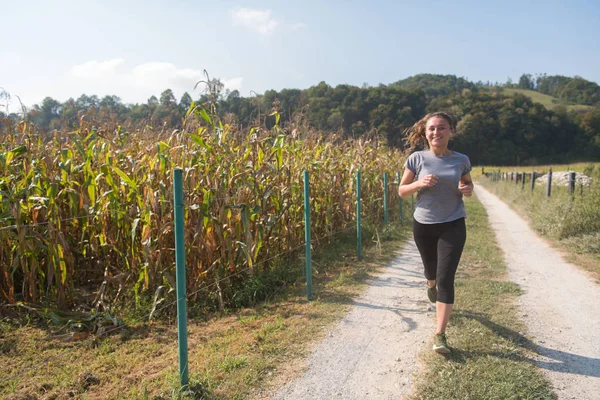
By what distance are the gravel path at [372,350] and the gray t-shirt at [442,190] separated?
117 cm

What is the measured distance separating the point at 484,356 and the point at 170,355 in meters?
2.59

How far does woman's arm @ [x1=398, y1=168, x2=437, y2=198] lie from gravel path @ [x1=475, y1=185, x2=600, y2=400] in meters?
1.69

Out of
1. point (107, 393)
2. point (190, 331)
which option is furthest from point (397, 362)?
point (107, 393)

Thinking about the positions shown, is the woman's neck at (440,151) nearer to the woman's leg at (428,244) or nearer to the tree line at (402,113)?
the woman's leg at (428,244)

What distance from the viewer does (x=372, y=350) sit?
362cm

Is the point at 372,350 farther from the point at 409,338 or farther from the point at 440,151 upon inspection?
the point at 440,151

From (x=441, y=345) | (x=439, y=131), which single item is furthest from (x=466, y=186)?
(x=441, y=345)

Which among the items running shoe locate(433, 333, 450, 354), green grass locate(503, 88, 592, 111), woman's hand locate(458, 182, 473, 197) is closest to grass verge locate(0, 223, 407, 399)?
running shoe locate(433, 333, 450, 354)


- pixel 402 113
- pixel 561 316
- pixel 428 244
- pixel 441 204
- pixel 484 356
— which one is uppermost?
pixel 402 113

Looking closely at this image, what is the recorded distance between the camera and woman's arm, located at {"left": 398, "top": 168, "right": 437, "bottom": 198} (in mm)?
3355

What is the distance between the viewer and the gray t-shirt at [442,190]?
349 cm

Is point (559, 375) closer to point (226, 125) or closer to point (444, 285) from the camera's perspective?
point (444, 285)

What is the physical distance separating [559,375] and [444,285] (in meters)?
1.03

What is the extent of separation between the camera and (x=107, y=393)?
9.52 feet
